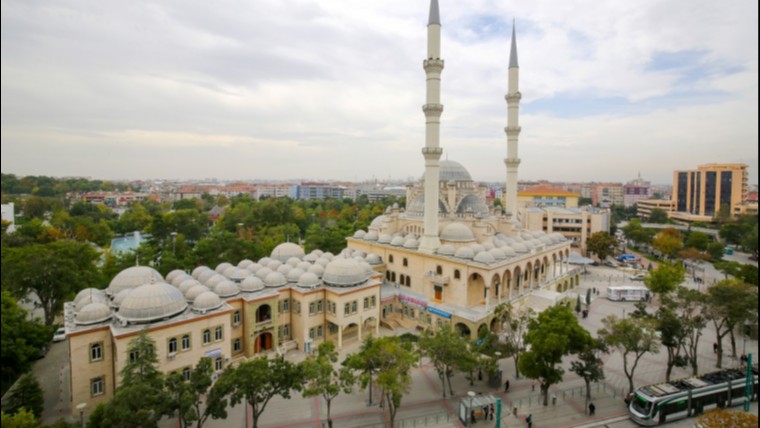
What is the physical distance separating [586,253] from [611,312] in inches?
991

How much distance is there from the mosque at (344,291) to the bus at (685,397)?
399 inches

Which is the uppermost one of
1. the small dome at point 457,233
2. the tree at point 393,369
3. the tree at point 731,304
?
the small dome at point 457,233

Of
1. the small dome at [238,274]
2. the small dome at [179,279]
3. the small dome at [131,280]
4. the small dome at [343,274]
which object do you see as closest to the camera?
the small dome at [131,280]

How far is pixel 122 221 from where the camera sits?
6825 centimetres

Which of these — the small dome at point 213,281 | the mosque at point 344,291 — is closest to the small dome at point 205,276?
the mosque at point 344,291

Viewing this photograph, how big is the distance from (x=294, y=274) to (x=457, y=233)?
535 inches

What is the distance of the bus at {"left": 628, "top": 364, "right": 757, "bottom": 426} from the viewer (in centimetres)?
1759

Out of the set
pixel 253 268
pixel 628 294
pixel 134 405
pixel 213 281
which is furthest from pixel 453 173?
pixel 134 405

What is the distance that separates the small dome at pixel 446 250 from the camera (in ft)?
99.8

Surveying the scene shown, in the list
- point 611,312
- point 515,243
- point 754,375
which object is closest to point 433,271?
point 515,243

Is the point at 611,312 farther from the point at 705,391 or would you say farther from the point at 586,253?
the point at 586,253

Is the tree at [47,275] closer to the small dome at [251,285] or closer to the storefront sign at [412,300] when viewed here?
the small dome at [251,285]

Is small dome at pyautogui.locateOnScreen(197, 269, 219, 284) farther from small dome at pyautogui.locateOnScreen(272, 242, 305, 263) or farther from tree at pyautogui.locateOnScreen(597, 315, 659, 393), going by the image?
tree at pyautogui.locateOnScreen(597, 315, 659, 393)

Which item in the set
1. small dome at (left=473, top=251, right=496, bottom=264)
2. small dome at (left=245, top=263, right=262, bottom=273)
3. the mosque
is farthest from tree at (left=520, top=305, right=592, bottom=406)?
small dome at (left=245, top=263, right=262, bottom=273)
